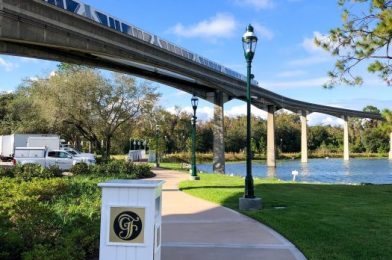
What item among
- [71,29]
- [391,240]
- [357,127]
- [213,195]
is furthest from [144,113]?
[357,127]

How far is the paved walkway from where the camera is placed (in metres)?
7.67

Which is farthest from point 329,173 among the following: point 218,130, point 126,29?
point 126,29

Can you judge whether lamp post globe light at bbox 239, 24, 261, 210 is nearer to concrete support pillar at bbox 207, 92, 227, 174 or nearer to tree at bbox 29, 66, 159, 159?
tree at bbox 29, 66, 159, 159

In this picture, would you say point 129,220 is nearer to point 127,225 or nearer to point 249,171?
point 127,225

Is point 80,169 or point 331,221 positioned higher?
point 80,169

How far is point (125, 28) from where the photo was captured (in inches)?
1399

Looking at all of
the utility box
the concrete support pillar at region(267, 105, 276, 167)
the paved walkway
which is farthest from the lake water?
the utility box

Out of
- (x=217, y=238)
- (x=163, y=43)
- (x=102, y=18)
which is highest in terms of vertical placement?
(x=163, y=43)

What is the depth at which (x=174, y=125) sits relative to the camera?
87.2 m

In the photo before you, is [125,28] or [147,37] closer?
[125,28]

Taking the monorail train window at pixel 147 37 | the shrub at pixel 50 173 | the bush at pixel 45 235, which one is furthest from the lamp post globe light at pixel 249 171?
the monorail train window at pixel 147 37

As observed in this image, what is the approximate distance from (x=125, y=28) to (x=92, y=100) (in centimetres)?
1262

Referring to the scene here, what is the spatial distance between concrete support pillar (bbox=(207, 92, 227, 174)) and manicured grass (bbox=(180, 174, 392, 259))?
1428 inches

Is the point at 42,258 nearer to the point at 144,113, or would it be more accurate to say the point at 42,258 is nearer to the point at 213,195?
the point at 213,195
